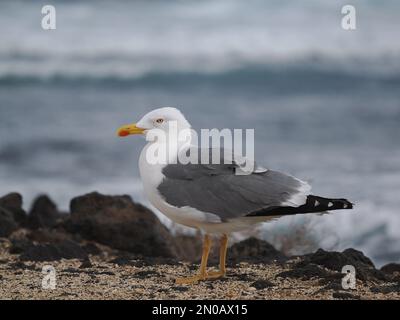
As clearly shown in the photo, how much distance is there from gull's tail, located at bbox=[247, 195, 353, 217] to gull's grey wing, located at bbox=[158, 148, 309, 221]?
0.03 meters

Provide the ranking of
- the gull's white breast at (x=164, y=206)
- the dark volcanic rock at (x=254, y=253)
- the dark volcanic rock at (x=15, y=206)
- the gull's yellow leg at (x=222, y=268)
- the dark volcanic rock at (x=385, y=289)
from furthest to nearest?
the dark volcanic rock at (x=15, y=206) → the dark volcanic rock at (x=254, y=253) → the gull's yellow leg at (x=222, y=268) → the gull's white breast at (x=164, y=206) → the dark volcanic rock at (x=385, y=289)

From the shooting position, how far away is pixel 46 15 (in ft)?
74.1

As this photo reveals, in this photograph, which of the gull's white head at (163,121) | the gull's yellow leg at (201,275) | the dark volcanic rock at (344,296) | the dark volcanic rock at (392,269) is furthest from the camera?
the dark volcanic rock at (392,269)

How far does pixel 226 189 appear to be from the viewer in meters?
6.73

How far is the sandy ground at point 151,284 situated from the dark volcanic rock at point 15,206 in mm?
2285

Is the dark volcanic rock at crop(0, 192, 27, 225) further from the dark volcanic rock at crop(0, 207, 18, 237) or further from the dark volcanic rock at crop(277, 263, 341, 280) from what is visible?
the dark volcanic rock at crop(277, 263, 341, 280)

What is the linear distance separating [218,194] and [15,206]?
3.97 meters

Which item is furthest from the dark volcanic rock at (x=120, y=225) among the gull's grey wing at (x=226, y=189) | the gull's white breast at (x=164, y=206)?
the gull's grey wing at (x=226, y=189)

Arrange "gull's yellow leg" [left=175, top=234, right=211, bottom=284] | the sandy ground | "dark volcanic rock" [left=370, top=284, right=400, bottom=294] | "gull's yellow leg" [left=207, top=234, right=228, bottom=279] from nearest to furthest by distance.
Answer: the sandy ground → "dark volcanic rock" [left=370, top=284, right=400, bottom=294] → "gull's yellow leg" [left=175, top=234, right=211, bottom=284] → "gull's yellow leg" [left=207, top=234, right=228, bottom=279]

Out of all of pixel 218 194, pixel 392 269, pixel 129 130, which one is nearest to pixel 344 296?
pixel 218 194

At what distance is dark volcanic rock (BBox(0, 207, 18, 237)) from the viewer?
8.89m

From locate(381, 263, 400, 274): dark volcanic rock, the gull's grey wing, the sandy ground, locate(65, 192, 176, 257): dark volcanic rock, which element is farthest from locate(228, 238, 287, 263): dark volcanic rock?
the gull's grey wing

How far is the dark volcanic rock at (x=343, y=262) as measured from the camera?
7020 mm

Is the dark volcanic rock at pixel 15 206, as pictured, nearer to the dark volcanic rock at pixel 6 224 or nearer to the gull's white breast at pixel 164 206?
the dark volcanic rock at pixel 6 224
